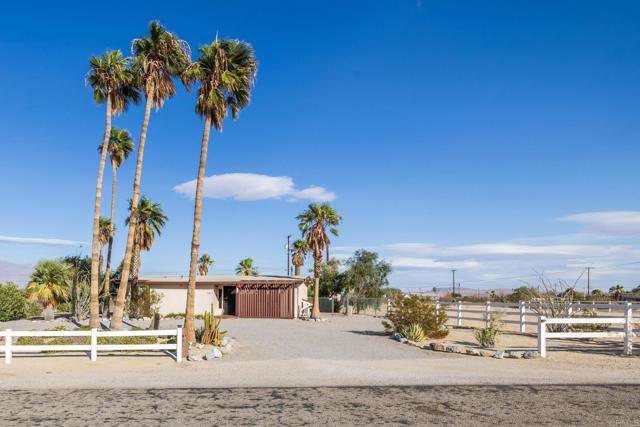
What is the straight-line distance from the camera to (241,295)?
40844mm

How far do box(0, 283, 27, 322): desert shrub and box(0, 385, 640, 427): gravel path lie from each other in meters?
27.6

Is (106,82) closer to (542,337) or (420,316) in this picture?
(420,316)

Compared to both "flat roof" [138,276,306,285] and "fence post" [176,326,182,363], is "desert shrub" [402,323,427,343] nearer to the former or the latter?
"fence post" [176,326,182,363]

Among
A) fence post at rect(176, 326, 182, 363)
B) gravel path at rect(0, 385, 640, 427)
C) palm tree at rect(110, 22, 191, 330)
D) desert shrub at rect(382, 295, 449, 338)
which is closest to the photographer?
gravel path at rect(0, 385, 640, 427)

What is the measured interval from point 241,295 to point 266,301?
1942mm

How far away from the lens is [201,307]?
137 feet

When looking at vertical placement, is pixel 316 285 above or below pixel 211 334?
above

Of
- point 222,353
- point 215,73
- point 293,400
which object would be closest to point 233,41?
point 215,73

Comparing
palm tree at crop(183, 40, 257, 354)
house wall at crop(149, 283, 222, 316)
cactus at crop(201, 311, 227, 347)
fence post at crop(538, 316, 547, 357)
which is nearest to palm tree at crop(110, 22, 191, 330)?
palm tree at crop(183, 40, 257, 354)

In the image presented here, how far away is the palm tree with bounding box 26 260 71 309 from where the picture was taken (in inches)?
1511

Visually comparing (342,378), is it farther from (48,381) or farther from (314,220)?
(314,220)

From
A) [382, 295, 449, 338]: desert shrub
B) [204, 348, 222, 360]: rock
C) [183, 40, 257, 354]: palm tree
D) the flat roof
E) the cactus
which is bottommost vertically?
[204, 348, 222, 360]: rock

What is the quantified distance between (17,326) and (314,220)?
69.9 feet

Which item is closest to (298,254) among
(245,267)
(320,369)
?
(245,267)
